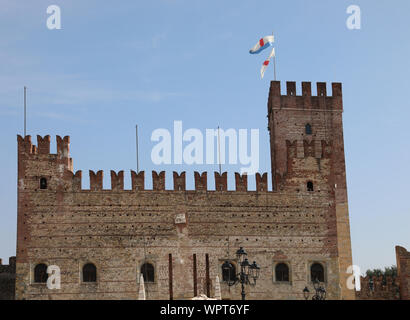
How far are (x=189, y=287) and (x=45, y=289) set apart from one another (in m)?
5.99

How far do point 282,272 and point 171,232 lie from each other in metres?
5.17

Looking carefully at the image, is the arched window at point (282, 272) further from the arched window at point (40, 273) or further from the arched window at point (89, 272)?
the arched window at point (40, 273)

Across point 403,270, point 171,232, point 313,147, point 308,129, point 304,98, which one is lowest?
point 403,270

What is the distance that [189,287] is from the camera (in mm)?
31125

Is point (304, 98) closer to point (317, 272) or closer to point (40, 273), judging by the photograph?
point (317, 272)

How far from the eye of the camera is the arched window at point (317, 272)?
3216 centimetres

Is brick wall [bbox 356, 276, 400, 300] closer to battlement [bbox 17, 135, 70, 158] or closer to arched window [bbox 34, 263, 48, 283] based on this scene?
arched window [bbox 34, 263, 48, 283]

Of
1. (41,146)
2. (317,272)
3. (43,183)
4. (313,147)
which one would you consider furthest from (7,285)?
(313,147)

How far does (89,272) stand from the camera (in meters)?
30.8

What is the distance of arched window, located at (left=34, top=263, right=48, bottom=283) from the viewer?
30.4 m

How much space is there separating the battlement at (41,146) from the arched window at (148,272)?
584 cm

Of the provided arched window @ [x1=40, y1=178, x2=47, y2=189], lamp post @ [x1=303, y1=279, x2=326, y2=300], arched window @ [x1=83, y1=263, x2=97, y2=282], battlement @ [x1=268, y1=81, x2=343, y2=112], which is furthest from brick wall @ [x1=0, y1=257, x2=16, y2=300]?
battlement @ [x1=268, y1=81, x2=343, y2=112]
